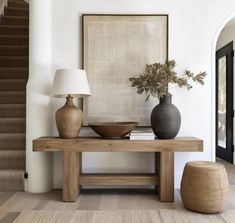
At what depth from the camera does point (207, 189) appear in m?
2.86

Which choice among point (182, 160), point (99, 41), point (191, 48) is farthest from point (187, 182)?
point (99, 41)

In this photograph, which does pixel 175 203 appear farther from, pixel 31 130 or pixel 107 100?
pixel 31 130

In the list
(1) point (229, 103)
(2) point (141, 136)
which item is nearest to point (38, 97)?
(2) point (141, 136)

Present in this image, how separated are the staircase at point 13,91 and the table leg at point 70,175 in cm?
73

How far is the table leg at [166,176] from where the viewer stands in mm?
3260

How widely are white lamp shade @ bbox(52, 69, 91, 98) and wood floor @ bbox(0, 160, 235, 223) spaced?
1143 millimetres

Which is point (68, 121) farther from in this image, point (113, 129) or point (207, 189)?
point (207, 189)

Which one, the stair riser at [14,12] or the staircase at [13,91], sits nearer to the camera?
the staircase at [13,91]

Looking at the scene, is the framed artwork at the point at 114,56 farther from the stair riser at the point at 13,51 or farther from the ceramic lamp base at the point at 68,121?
the stair riser at the point at 13,51

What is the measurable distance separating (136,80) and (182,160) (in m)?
1.15

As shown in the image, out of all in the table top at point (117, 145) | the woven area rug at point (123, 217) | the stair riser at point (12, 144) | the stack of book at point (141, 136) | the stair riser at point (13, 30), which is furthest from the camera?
the stair riser at point (13, 30)

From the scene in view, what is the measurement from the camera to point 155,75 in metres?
3.45

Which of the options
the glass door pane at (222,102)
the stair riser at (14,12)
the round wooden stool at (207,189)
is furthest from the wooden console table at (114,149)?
the stair riser at (14,12)

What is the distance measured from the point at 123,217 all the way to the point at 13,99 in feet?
9.45
